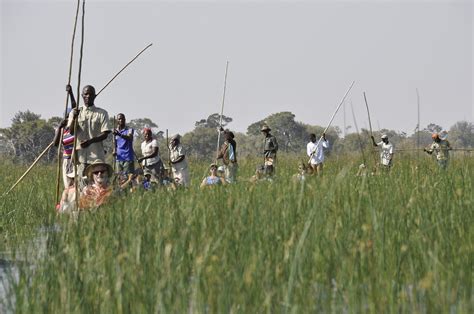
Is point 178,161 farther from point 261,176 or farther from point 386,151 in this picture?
point 386,151

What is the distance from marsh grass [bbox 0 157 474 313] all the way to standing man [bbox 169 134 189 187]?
247 inches

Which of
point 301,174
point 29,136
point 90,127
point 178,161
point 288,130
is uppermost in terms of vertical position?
point 288,130

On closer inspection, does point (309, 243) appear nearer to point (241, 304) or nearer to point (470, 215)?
point (241, 304)

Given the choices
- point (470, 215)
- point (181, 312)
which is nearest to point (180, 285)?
point (181, 312)

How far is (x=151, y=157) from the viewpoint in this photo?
11.6 meters

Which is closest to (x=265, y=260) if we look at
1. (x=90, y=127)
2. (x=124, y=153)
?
(x=90, y=127)

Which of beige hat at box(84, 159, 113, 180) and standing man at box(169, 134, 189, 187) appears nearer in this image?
beige hat at box(84, 159, 113, 180)

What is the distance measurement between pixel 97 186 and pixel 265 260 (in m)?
3.46

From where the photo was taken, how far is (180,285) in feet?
11.7

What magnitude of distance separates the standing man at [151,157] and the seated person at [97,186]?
11.7 feet

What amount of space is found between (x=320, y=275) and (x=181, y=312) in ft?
2.82

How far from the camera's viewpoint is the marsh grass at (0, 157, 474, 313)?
347cm

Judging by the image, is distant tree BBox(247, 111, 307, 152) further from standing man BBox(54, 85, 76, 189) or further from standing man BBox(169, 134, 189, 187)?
standing man BBox(54, 85, 76, 189)

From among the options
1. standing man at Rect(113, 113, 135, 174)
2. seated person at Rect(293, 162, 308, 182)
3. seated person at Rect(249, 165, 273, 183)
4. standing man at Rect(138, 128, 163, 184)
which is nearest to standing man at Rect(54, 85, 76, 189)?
seated person at Rect(249, 165, 273, 183)
